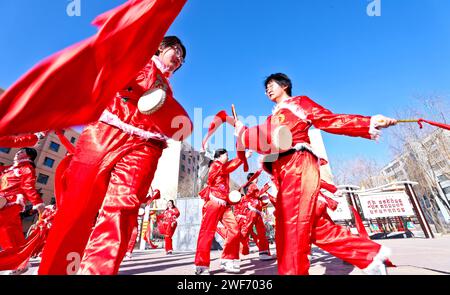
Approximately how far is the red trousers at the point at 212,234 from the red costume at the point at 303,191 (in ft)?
7.95

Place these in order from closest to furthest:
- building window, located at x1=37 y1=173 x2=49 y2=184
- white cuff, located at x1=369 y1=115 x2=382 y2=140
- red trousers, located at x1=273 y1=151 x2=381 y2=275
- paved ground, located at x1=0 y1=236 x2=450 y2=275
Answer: red trousers, located at x1=273 y1=151 x2=381 y2=275 < white cuff, located at x1=369 y1=115 x2=382 y2=140 < paved ground, located at x1=0 y1=236 x2=450 y2=275 < building window, located at x1=37 y1=173 x2=49 y2=184

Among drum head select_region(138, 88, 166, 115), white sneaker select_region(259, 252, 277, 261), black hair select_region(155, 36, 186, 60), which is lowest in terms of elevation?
white sneaker select_region(259, 252, 277, 261)

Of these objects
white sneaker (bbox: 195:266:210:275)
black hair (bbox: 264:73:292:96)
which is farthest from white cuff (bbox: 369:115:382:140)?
white sneaker (bbox: 195:266:210:275)

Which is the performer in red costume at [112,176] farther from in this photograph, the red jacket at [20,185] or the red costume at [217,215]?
the red jacket at [20,185]

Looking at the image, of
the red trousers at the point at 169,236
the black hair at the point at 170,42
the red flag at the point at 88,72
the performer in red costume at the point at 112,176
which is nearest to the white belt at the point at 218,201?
the performer in red costume at the point at 112,176

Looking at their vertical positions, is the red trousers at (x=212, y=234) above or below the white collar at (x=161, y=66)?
below

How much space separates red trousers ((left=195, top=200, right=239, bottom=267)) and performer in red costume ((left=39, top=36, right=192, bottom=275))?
299 centimetres

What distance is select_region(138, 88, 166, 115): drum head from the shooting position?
1.76 meters

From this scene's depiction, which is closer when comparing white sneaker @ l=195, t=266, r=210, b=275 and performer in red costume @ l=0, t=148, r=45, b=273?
white sneaker @ l=195, t=266, r=210, b=275

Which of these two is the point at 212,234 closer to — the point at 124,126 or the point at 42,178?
the point at 124,126

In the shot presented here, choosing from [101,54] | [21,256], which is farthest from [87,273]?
[21,256]

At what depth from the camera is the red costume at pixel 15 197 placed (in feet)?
14.5

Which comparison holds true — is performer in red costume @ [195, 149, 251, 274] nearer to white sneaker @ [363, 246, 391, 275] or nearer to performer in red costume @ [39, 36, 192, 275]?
white sneaker @ [363, 246, 391, 275]

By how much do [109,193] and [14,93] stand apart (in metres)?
0.88
